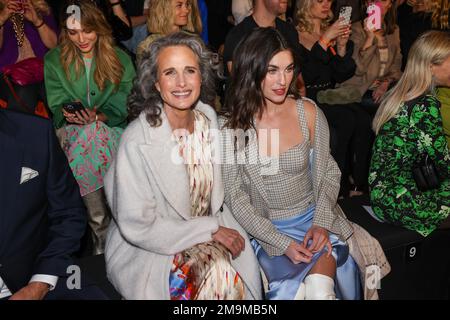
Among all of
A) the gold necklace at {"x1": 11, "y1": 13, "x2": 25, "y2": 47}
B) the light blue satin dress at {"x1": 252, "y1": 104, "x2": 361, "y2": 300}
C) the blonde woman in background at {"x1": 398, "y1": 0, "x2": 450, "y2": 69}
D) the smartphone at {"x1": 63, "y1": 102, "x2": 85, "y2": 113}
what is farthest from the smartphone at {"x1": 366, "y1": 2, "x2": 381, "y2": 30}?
the gold necklace at {"x1": 11, "y1": 13, "x2": 25, "y2": 47}

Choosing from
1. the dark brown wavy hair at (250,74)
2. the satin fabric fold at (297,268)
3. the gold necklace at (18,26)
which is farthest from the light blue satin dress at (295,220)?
the gold necklace at (18,26)

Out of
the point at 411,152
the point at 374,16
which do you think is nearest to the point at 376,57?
the point at 374,16

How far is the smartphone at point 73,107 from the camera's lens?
167 inches

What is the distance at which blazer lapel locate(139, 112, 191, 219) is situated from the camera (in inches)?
119

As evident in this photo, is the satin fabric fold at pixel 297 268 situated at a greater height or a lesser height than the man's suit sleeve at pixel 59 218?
lesser

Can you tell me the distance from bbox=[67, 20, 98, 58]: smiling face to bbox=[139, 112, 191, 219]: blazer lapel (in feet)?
5.03

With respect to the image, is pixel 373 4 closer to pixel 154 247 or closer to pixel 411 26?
pixel 411 26

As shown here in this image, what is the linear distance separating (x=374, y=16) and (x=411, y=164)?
2240 mm

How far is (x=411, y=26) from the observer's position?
5.78 m

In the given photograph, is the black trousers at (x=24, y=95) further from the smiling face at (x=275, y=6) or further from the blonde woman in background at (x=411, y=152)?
the blonde woman in background at (x=411, y=152)

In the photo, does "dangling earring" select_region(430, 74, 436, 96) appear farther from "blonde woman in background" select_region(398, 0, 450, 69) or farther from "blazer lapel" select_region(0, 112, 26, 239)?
"blazer lapel" select_region(0, 112, 26, 239)
